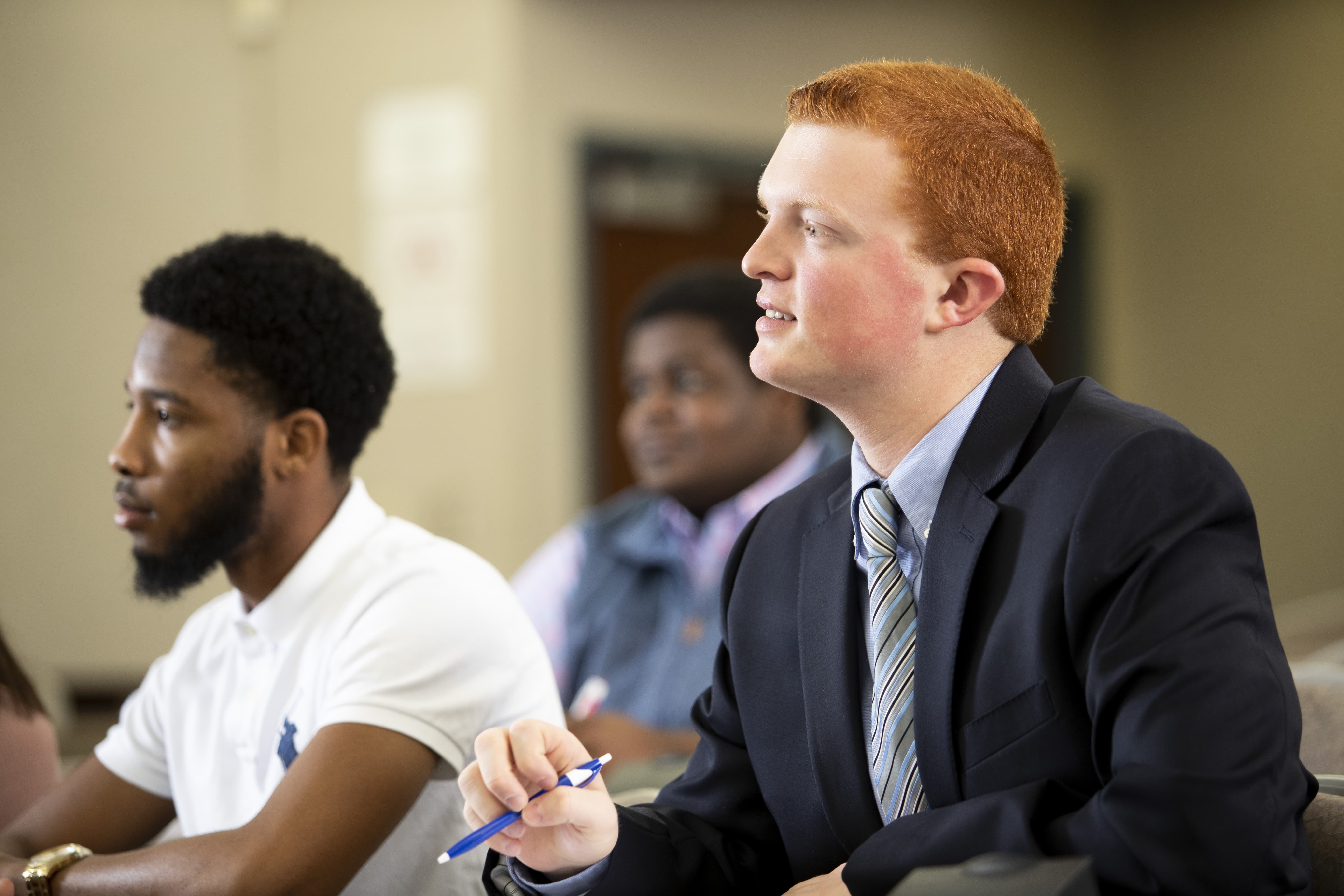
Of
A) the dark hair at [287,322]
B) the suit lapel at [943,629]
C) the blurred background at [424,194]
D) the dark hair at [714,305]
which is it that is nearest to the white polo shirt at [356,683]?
the dark hair at [287,322]

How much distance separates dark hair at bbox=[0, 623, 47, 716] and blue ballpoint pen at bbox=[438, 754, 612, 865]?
Answer: 100cm

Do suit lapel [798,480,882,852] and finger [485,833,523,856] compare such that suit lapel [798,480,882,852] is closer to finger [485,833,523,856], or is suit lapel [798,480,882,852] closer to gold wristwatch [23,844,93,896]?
finger [485,833,523,856]

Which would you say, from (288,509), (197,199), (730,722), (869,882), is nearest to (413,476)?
(197,199)

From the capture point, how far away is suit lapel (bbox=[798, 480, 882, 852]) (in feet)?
3.59

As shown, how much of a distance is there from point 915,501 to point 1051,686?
0.70 ft

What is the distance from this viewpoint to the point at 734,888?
121 cm

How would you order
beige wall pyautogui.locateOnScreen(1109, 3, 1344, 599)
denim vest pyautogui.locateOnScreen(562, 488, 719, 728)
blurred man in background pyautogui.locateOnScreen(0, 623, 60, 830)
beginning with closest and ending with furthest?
blurred man in background pyautogui.locateOnScreen(0, 623, 60, 830)
denim vest pyautogui.locateOnScreen(562, 488, 719, 728)
beige wall pyautogui.locateOnScreen(1109, 3, 1344, 599)

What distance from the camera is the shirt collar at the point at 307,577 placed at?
158 centimetres

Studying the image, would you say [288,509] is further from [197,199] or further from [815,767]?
[197,199]

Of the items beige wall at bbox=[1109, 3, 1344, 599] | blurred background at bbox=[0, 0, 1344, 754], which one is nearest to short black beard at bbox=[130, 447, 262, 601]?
blurred background at bbox=[0, 0, 1344, 754]

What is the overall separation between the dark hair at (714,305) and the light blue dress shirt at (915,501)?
1781 mm

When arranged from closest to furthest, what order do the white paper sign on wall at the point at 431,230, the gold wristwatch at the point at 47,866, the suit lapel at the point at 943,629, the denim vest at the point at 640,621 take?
the suit lapel at the point at 943,629 → the gold wristwatch at the point at 47,866 → the denim vest at the point at 640,621 → the white paper sign on wall at the point at 431,230

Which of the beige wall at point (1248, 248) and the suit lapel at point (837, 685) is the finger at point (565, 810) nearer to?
the suit lapel at point (837, 685)

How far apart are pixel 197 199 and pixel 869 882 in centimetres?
398
